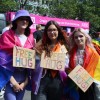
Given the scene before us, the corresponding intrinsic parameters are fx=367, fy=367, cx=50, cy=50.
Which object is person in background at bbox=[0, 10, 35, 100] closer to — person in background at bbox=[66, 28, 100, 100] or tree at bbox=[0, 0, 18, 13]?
person in background at bbox=[66, 28, 100, 100]

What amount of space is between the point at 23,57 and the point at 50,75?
16.0 inches

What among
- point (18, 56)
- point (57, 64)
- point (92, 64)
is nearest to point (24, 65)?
point (18, 56)

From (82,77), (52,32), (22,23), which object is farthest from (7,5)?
(82,77)

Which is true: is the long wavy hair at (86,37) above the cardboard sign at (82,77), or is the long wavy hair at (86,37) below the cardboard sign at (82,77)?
above

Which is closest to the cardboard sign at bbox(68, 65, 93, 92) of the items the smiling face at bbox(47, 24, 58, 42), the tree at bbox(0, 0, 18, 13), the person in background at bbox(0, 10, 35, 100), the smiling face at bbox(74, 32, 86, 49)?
the smiling face at bbox(74, 32, 86, 49)

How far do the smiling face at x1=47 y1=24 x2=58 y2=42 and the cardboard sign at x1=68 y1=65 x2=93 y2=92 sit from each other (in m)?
0.46

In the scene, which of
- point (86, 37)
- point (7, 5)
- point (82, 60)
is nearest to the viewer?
point (82, 60)

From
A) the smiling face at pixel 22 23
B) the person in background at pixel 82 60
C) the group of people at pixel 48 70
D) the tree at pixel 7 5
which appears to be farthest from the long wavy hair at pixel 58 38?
the tree at pixel 7 5

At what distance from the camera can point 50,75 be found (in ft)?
14.4

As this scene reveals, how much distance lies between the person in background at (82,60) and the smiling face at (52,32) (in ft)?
0.85

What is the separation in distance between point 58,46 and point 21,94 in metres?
0.74

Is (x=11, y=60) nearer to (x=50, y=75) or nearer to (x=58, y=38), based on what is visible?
(x=50, y=75)

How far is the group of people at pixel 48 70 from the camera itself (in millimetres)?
4387

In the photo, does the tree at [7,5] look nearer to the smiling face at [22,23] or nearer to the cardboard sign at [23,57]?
the smiling face at [22,23]
